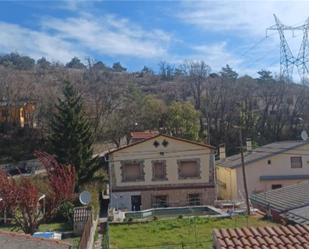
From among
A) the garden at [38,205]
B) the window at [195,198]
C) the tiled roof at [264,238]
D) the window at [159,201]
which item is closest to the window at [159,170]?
the window at [159,201]

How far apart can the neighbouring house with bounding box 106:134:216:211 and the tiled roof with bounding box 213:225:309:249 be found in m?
26.1

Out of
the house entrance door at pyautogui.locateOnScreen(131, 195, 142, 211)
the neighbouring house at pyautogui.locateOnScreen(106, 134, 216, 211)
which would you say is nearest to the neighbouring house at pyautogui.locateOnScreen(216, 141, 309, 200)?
the neighbouring house at pyautogui.locateOnScreen(106, 134, 216, 211)

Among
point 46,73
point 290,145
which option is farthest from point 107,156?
point 46,73

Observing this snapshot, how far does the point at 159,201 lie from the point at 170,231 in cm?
1330

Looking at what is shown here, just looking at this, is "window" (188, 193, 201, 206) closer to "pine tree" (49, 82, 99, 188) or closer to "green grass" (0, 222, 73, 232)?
"pine tree" (49, 82, 99, 188)

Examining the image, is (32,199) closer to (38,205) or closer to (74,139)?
(38,205)

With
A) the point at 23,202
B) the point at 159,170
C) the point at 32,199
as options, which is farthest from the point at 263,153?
the point at 23,202

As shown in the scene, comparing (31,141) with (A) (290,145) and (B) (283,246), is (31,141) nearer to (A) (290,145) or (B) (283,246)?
(A) (290,145)

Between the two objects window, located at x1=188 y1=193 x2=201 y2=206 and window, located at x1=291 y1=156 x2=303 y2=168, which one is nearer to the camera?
window, located at x1=188 y1=193 x2=201 y2=206

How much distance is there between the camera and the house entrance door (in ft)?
110

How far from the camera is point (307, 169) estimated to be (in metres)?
36.4

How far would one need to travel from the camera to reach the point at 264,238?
7410mm

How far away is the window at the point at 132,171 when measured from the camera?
33938mm

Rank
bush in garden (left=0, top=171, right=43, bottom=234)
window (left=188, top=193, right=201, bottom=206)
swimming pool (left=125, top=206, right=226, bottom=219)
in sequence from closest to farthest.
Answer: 1. bush in garden (left=0, top=171, right=43, bottom=234)
2. swimming pool (left=125, top=206, right=226, bottom=219)
3. window (left=188, top=193, right=201, bottom=206)
